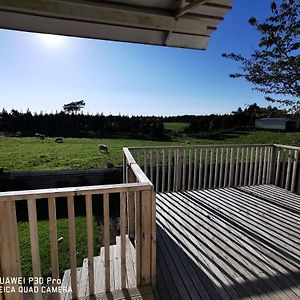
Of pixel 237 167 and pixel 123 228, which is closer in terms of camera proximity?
pixel 123 228

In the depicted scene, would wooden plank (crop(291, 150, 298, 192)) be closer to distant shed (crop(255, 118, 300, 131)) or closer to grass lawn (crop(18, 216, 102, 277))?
grass lawn (crop(18, 216, 102, 277))

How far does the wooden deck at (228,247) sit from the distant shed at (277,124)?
9.52 meters

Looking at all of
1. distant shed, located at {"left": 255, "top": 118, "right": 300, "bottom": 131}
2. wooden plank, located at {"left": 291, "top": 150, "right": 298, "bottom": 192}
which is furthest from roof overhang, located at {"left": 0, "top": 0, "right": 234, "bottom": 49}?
distant shed, located at {"left": 255, "top": 118, "right": 300, "bottom": 131}

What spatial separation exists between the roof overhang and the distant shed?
11.0 m

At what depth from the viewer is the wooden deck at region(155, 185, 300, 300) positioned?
206 cm

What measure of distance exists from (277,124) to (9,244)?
15017 mm

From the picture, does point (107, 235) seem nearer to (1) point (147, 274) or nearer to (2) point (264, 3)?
(1) point (147, 274)

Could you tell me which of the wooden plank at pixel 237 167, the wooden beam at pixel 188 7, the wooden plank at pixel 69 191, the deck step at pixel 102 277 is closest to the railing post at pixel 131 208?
the deck step at pixel 102 277

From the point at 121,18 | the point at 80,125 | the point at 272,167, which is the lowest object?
the point at 272,167

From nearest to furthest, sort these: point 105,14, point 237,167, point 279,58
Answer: point 105,14 → point 237,167 → point 279,58

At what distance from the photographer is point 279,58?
614 cm

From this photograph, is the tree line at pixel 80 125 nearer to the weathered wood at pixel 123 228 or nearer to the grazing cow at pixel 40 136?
the grazing cow at pixel 40 136

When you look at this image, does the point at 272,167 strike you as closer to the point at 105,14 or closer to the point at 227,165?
the point at 227,165

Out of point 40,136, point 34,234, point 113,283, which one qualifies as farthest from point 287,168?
point 40,136
